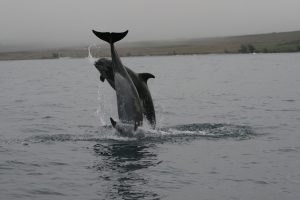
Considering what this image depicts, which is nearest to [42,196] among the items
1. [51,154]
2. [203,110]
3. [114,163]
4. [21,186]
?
[21,186]

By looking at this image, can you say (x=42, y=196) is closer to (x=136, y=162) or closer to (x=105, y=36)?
(x=136, y=162)

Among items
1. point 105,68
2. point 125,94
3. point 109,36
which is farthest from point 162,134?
point 109,36

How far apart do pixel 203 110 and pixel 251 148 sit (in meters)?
15.1

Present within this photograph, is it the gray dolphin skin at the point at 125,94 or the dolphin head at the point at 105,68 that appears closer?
the gray dolphin skin at the point at 125,94

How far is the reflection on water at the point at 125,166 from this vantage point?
52.3 feet

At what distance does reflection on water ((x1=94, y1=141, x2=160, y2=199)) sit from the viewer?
52.3 ft

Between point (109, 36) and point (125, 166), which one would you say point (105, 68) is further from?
point (125, 166)

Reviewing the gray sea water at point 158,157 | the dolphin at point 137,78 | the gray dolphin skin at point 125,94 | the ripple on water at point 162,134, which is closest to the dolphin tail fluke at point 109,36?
the gray dolphin skin at point 125,94

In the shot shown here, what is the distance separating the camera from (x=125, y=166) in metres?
19.1

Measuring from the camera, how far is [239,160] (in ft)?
65.1

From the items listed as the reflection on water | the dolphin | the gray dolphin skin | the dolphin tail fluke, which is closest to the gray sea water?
the reflection on water

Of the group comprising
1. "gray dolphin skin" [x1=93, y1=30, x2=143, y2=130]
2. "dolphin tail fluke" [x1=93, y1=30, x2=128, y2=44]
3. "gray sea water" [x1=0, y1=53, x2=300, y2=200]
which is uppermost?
"dolphin tail fluke" [x1=93, y1=30, x2=128, y2=44]

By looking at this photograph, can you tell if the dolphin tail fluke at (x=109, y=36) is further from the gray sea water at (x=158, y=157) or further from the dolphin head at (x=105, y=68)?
the gray sea water at (x=158, y=157)

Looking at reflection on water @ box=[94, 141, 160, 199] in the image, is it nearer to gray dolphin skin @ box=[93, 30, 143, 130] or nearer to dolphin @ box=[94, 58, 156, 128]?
gray dolphin skin @ box=[93, 30, 143, 130]
